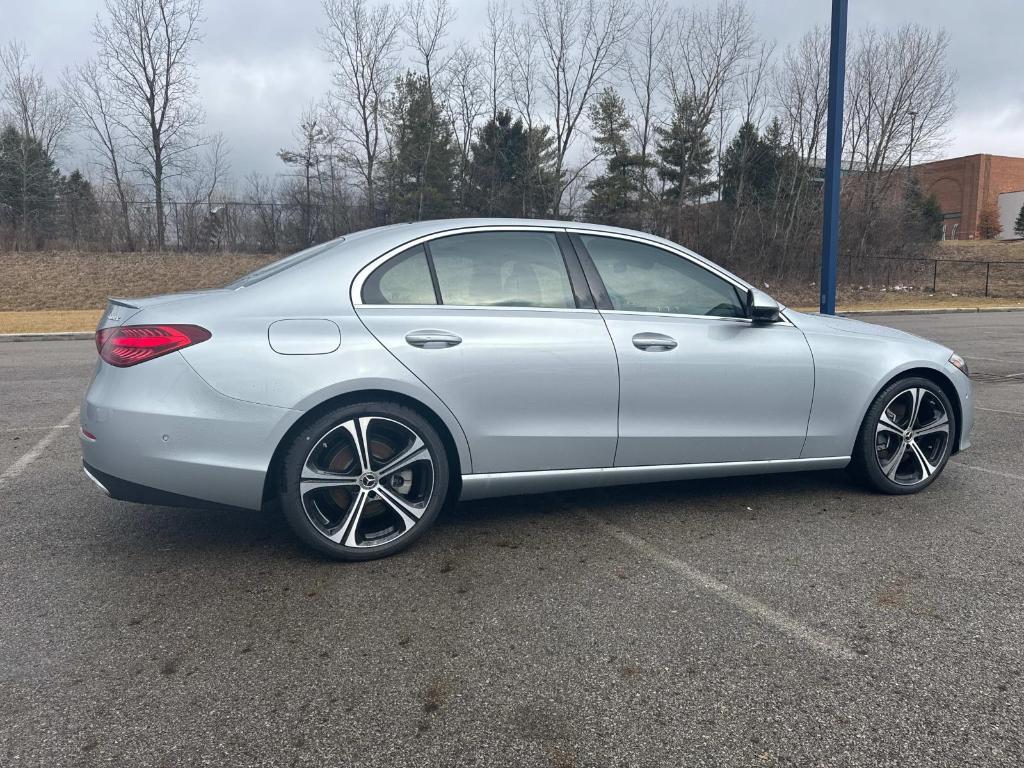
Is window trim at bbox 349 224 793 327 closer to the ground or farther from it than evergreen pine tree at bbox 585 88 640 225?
closer to the ground

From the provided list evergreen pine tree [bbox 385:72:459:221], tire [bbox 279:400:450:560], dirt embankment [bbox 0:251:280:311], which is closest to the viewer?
tire [bbox 279:400:450:560]

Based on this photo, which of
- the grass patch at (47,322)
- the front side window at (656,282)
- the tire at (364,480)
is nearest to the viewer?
the tire at (364,480)

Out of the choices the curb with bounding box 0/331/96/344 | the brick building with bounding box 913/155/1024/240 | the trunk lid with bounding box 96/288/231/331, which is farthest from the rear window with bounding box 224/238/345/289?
the brick building with bounding box 913/155/1024/240

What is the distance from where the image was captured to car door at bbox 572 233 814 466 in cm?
383

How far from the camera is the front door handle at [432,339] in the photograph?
3.43 m

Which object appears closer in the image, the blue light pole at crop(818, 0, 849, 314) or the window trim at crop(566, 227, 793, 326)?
the window trim at crop(566, 227, 793, 326)

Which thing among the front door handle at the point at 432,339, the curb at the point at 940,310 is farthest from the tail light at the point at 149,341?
the curb at the point at 940,310

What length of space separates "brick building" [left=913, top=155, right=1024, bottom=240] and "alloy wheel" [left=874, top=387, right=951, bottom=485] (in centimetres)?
7609

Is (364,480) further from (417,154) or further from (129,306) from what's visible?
(417,154)

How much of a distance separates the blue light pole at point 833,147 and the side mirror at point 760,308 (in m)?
5.72

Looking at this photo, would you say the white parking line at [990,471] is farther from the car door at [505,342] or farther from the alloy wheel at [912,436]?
the car door at [505,342]

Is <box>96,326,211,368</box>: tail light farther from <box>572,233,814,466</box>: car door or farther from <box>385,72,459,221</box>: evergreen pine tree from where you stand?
<box>385,72,459,221</box>: evergreen pine tree

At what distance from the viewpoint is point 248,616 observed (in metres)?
2.95

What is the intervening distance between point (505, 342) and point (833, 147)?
7.96 metres
